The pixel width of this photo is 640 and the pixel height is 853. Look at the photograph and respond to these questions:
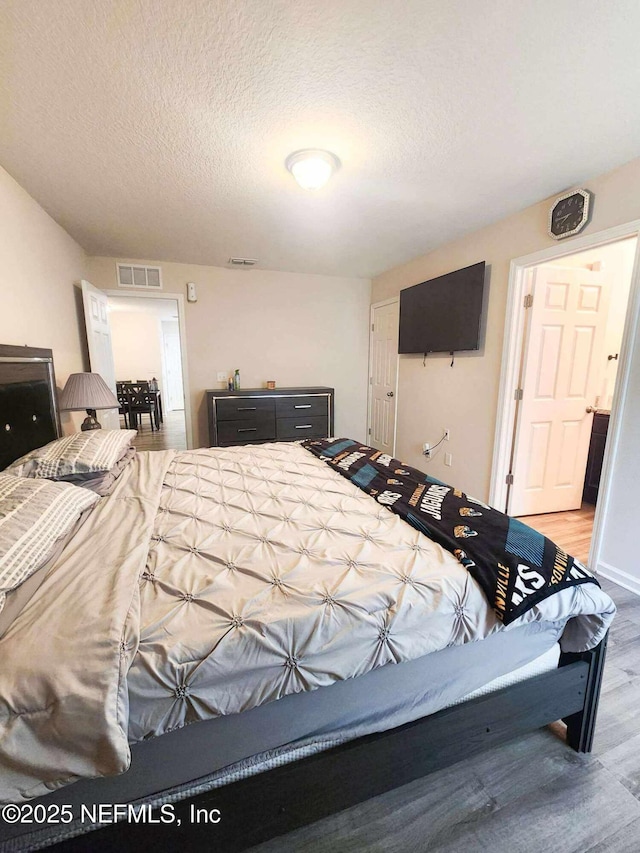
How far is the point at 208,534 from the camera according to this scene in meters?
1.29

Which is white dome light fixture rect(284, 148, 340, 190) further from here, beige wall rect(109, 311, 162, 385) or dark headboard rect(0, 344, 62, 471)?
beige wall rect(109, 311, 162, 385)

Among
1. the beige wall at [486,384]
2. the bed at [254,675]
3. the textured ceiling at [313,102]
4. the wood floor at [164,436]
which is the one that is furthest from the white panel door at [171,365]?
the bed at [254,675]

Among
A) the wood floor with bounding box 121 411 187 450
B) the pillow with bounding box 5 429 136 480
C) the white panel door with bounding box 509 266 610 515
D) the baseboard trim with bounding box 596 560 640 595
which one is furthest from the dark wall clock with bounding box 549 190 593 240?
the wood floor with bounding box 121 411 187 450

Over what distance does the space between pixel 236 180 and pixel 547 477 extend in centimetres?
322

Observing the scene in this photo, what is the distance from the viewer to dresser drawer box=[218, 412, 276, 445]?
3.83 meters

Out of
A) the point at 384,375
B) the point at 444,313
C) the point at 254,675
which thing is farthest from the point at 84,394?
the point at 384,375

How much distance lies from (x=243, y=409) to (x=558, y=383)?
116 inches

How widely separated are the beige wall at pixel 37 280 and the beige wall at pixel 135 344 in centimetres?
510

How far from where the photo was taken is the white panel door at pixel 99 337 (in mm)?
3080

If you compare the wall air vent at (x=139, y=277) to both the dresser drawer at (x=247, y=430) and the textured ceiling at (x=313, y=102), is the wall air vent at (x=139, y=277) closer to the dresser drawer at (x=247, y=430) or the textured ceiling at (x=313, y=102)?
the textured ceiling at (x=313, y=102)

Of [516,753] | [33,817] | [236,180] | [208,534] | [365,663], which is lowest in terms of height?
[516,753]

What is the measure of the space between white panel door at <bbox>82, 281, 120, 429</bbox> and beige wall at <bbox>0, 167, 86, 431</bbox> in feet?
0.40

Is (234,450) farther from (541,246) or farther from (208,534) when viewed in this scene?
(541,246)

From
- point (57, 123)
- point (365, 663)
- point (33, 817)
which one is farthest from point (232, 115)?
point (33, 817)
